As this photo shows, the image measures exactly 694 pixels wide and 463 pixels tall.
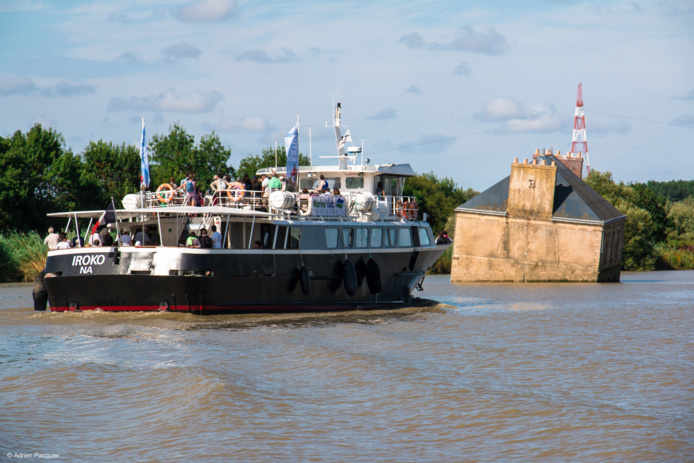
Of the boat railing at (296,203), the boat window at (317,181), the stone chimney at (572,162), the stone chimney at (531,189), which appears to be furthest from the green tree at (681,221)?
the boat railing at (296,203)

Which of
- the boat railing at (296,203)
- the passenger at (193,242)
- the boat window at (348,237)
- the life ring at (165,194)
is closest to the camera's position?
the passenger at (193,242)

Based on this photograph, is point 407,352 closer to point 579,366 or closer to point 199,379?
point 579,366

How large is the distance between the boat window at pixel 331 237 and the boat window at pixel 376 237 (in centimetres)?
191


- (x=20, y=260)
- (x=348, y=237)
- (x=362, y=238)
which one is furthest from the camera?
(x=20, y=260)

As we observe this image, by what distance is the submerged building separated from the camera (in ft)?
156

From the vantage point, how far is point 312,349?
17109 millimetres

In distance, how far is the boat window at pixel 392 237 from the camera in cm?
2769

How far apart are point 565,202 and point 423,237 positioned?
21.1 meters

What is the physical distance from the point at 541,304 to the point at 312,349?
647 inches

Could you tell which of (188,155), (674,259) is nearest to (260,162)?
(188,155)

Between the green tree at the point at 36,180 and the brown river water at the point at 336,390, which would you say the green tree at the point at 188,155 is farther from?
the brown river water at the point at 336,390

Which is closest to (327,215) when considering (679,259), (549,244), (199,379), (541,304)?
(541,304)

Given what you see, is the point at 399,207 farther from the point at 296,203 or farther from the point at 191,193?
the point at 191,193

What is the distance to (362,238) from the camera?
26.2 m
